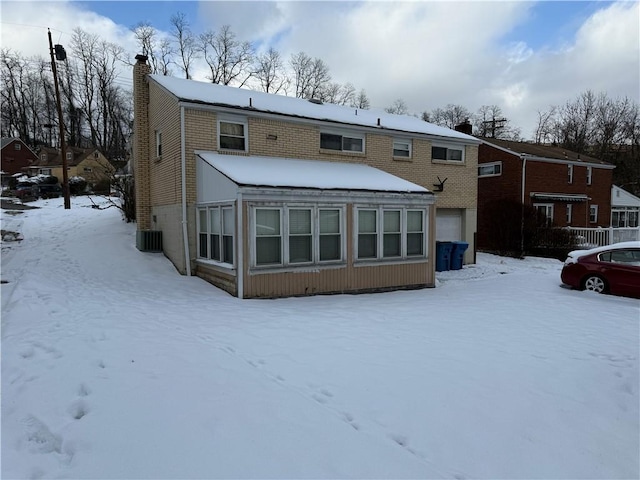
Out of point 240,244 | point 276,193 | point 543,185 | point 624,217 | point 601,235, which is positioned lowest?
point 601,235

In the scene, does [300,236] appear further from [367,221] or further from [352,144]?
[352,144]

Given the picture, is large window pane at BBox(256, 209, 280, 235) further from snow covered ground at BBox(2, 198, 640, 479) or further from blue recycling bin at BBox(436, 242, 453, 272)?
blue recycling bin at BBox(436, 242, 453, 272)

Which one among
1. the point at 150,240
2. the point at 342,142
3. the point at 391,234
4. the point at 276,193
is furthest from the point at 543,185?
the point at 150,240

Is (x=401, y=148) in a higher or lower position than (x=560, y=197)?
higher

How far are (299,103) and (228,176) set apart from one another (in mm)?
7290

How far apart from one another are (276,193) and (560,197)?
72.2 feet

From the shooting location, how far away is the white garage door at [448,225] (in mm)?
17797

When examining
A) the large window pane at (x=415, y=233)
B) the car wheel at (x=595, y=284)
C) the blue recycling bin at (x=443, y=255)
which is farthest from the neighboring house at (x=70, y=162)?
the car wheel at (x=595, y=284)

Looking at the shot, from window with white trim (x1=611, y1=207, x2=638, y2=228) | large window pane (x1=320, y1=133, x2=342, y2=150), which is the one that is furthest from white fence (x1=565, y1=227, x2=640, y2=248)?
large window pane (x1=320, y1=133, x2=342, y2=150)

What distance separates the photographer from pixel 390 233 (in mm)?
12039

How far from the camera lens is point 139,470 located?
329 cm

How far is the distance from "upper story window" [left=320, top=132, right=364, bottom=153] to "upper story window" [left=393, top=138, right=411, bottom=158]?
62.5 inches

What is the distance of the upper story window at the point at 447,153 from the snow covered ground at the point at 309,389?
366 inches

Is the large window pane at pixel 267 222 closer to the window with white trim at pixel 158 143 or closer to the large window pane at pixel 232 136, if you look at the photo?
the large window pane at pixel 232 136
